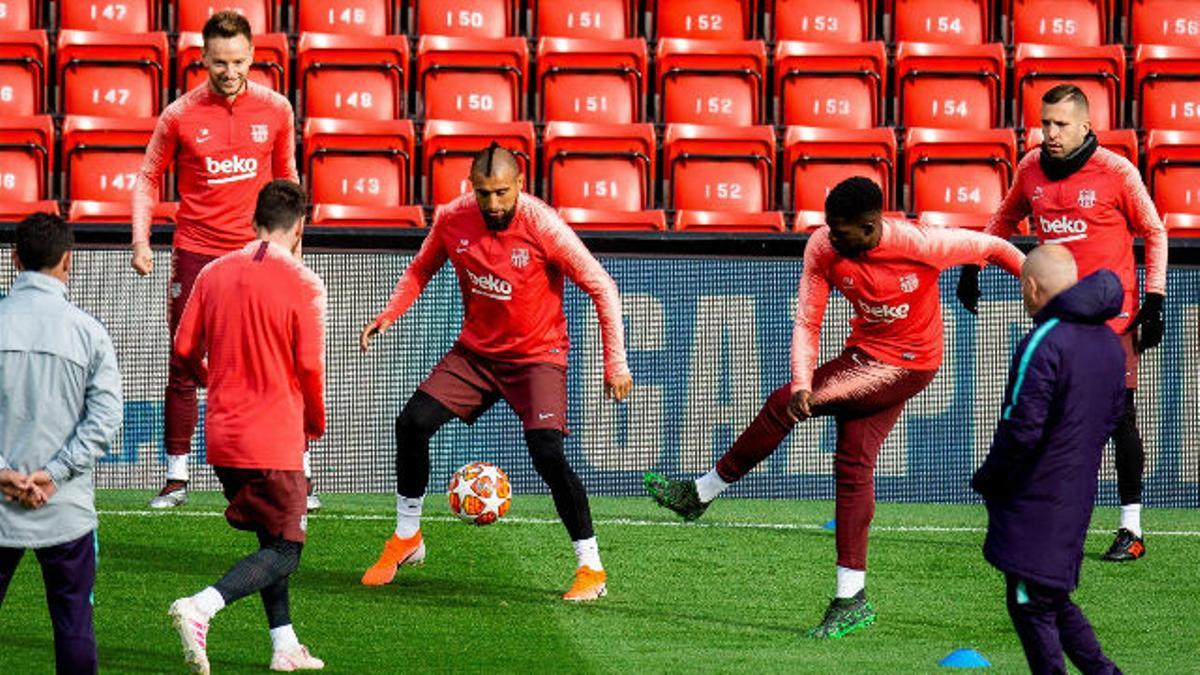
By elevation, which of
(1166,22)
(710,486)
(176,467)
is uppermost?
(1166,22)

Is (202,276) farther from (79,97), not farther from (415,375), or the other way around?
(79,97)

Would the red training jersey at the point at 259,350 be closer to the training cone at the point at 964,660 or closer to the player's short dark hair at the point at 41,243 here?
the player's short dark hair at the point at 41,243

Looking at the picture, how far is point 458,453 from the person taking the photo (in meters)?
12.1

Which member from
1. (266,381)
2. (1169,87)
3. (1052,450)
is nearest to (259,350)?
(266,381)

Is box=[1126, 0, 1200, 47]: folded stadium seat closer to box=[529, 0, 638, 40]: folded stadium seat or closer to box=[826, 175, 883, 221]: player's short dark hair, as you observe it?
box=[529, 0, 638, 40]: folded stadium seat

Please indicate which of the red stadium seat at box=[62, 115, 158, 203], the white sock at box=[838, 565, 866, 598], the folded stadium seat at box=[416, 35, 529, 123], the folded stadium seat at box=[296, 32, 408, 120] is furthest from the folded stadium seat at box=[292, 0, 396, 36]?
the white sock at box=[838, 565, 866, 598]

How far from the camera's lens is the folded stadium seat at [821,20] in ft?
51.6

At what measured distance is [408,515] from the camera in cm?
924

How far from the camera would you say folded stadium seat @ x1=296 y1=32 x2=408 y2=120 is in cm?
1452

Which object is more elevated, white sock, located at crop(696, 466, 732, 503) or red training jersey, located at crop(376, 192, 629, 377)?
red training jersey, located at crop(376, 192, 629, 377)

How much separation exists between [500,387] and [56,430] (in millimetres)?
Result: 3145

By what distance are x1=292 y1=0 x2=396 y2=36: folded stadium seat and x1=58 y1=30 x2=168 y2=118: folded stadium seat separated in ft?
4.21

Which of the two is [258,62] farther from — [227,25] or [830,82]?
[227,25]

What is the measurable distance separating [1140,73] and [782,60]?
2.55 meters
